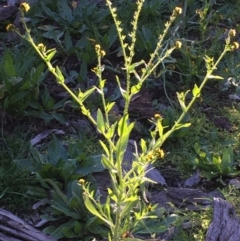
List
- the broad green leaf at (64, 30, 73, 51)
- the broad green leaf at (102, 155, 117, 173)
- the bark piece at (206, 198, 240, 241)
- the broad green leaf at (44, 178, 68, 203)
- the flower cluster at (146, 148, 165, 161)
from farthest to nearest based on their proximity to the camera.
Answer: the broad green leaf at (64, 30, 73, 51), the broad green leaf at (44, 178, 68, 203), the bark piece at (206, 198, 240, 241), the broad green leaf at (102, 155, 117, 173), the flower cluster at (146, 148, 165, 161)

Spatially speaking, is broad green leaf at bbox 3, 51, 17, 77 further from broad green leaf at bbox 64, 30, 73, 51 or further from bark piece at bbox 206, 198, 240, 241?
bark piece at bbox 206, 198, 240, 241

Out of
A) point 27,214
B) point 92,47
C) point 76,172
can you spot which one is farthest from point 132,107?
point 27,214

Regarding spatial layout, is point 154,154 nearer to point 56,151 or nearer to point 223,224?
point 223,224

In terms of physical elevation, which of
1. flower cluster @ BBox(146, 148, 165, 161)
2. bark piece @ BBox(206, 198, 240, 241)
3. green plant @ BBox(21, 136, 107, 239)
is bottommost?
bark piece @ BBox(206, 198, 240, 241)

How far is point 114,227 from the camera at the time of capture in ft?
7.61

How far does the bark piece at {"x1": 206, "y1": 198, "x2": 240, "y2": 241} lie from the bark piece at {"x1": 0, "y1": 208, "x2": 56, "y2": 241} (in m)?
0.71

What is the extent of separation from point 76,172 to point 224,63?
5.15 ft

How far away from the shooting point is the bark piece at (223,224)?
2.61 m

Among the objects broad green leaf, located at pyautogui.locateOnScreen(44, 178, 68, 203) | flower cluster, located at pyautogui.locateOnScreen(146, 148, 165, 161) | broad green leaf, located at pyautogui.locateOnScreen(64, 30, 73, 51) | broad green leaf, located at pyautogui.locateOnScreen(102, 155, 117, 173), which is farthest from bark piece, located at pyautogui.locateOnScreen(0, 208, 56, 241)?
broad green leaf, located at pyautogui.locateOnScreen(64, 30, 73, 51)

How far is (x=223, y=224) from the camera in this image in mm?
2674

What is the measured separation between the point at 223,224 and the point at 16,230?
0.91 m

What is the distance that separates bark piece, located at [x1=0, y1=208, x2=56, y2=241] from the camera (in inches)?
105

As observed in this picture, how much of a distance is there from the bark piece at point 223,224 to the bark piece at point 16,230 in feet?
2.32

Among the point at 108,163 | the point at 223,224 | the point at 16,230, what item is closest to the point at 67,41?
the point at 16,230
